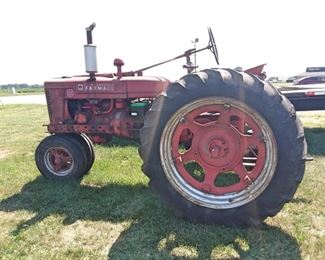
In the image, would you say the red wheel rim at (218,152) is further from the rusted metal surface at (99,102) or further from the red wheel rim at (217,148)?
the rusted metal surface at (99,102)

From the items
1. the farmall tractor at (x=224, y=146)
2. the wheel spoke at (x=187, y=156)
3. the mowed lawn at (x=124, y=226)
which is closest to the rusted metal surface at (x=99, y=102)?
the mowed lawn at (x=124, y=226)

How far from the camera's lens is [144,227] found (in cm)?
333

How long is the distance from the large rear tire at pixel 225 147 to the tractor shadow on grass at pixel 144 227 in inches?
6.0

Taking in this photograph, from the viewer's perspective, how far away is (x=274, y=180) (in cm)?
311

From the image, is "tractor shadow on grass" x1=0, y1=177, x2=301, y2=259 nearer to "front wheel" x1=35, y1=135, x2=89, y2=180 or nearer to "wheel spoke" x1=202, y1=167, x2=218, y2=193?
"front wheel" x1=35, y1=135, x2=89, y2=180

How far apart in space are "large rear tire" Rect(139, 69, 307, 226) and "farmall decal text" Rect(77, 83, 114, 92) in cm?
141

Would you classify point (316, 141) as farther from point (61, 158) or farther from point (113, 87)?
point (61, 158)

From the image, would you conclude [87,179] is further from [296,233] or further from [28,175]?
[296,233]

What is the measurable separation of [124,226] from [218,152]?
42.6 inches

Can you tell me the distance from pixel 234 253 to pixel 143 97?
2.29 meters

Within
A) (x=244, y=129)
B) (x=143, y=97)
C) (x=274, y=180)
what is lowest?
(x=274, y=180)

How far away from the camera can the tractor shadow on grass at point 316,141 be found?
6098 mm

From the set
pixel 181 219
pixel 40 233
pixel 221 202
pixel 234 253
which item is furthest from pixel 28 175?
pixel 234 253

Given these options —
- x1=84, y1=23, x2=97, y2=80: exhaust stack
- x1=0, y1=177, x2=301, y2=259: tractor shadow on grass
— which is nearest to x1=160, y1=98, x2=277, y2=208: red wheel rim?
x1=0, y1=177, x2=301, y2=259: tractor shadow on grass
